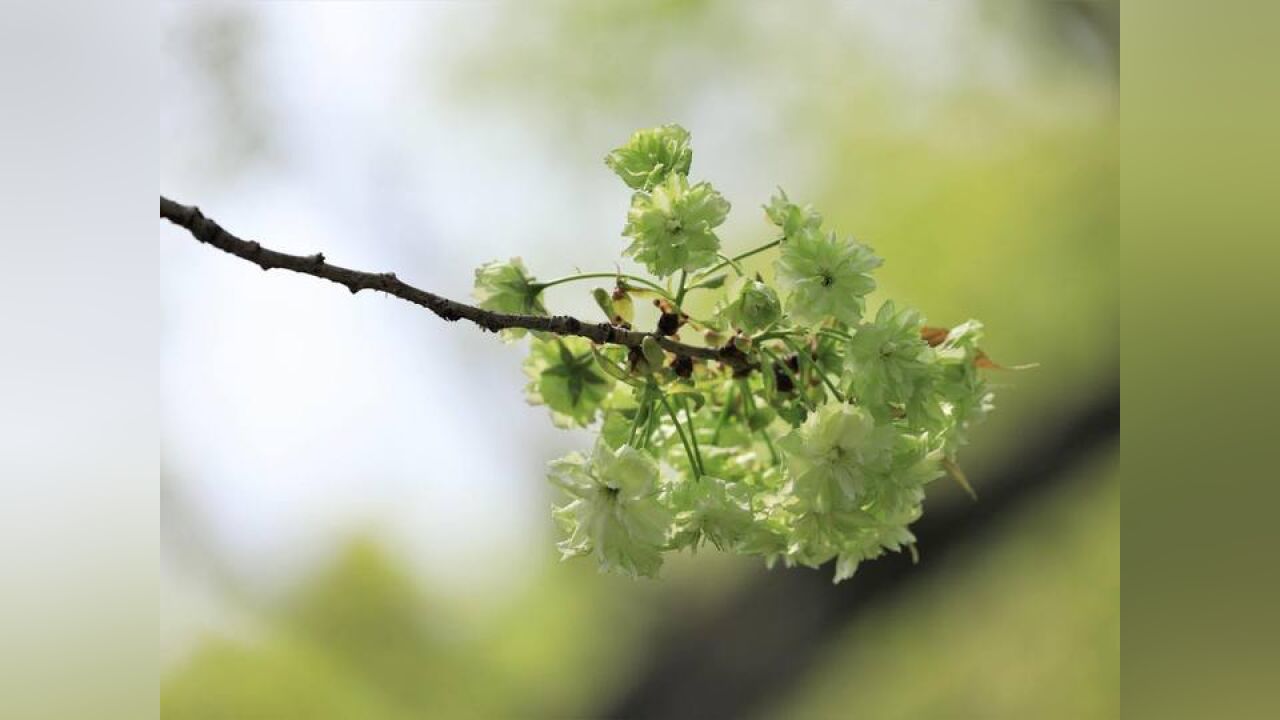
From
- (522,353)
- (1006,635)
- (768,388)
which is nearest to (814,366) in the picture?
(768,388)

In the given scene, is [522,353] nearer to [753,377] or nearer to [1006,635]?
[1006,635]

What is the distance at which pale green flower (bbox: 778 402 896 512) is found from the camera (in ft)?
1.70

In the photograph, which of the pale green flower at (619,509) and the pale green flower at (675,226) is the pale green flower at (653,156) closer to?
the pale green flower at (675,226)

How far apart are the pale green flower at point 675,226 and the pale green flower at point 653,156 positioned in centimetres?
4

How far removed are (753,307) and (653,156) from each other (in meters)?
0.09

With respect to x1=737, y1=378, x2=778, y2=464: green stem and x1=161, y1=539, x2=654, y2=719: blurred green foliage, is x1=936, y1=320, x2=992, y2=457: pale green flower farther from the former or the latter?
x1=161, y1=539, x2=654, y2=719: blurred green foliage

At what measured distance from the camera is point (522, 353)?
1664 mm

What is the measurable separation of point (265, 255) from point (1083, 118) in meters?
1.64

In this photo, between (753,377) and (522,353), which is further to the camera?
(522,353)

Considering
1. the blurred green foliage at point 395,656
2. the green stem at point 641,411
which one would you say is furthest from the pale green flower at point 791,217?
the blurred green foliage at point 395,656

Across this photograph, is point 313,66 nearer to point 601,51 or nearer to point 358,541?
point 601,51

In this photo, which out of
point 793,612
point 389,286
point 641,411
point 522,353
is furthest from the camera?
point 793,612

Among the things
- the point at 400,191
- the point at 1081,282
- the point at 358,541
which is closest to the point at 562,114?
the point at 400,191

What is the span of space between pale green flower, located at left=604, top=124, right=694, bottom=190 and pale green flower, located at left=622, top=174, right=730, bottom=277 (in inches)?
1.5
